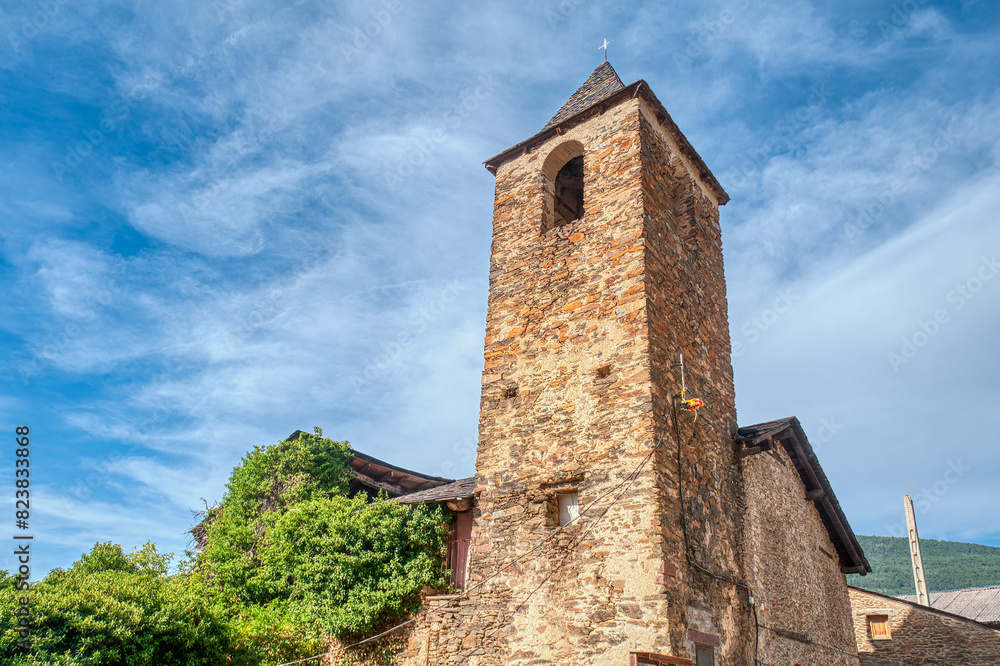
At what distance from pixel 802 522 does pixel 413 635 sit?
267 inches

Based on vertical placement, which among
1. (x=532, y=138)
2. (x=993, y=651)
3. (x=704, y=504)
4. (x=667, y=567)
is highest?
(x=532, y=138)

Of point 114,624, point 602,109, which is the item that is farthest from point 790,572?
point 114,624

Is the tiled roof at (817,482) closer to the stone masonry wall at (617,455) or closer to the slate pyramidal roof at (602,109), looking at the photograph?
the stone masonry wall at (617,455)

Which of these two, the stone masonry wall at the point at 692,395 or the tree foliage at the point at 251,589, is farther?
the stone masonry wall at the point at 692,395

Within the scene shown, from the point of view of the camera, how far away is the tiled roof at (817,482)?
429 inches

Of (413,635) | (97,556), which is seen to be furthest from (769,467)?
(97,556)

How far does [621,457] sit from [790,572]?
430cm

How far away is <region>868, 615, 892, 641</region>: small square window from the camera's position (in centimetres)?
1684

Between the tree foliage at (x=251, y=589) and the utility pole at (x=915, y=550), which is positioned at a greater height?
the utility pole at (x=915, y=550)

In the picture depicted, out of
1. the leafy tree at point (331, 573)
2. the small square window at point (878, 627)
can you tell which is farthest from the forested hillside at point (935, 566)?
the leafy tree at point (331, 573)

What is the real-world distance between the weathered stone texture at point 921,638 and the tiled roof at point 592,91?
13638mm

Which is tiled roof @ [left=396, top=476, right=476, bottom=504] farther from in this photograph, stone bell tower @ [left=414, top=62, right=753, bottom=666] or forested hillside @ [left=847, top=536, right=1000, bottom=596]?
forested hillside @ [left=847, top=536, right=1000, bottom=596]

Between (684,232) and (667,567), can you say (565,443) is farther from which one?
(684,232)

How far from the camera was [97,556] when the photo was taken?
12898mm
